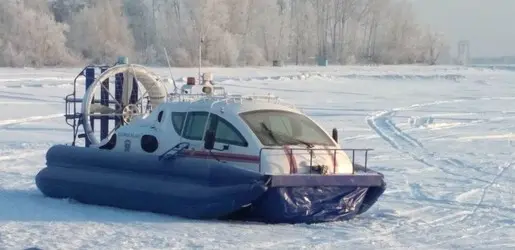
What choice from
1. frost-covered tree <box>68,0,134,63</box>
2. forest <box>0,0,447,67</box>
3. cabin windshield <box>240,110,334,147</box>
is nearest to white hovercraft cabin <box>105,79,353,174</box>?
cabin windshield <box>240,110,334,147</box>

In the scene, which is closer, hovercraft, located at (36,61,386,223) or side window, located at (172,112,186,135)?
hovercraft, located at (36,61,386,223)

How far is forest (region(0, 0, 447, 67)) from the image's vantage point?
67.9 metres

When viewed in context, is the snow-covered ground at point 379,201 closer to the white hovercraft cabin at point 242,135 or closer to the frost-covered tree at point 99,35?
the white hovercraft cabin at point 242,135

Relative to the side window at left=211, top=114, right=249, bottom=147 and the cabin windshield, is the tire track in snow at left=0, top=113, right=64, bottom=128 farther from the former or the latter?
the cabin windshield

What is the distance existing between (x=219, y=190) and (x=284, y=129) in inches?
54.7

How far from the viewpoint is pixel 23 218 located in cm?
1183

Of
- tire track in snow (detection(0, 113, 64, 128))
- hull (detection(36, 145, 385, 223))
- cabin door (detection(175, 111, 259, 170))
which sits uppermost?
cabin door (detection(175, 111, 259, 170))

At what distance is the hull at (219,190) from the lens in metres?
11.5

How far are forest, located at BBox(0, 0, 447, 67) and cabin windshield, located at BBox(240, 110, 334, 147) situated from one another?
49.5 m

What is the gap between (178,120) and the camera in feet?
42.6

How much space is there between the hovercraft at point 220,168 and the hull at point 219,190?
13 mm

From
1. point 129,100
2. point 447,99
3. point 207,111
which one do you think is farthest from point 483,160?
point 447,99

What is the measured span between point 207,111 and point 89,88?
3.39 metres

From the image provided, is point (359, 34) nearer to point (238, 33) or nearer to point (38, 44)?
point (238, 33)
